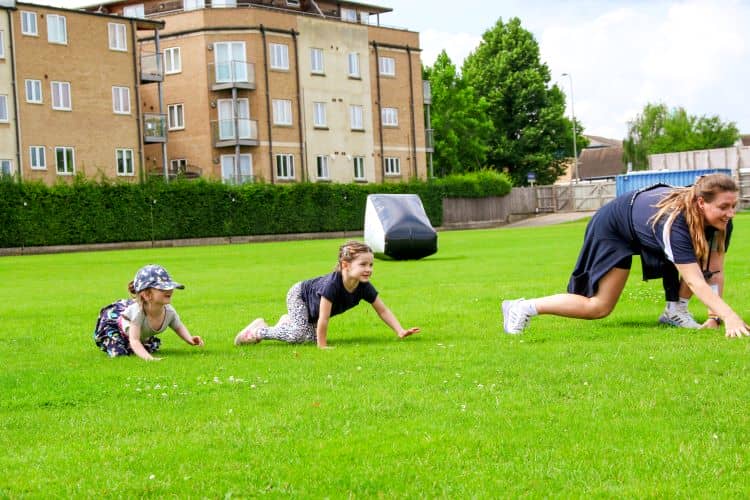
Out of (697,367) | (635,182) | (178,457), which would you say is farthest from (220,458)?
(635,182)

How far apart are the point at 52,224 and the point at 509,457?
5315cm

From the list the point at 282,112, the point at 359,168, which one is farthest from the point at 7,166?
the point at 359,168

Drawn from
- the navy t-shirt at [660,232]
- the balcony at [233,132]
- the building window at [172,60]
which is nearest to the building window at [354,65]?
the balcony at [233,132]

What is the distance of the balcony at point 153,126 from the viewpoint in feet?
222

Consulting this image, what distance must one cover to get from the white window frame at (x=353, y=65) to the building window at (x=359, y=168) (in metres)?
6.20

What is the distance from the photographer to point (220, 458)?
6.22 metres

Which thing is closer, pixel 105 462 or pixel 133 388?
pixel 105 462

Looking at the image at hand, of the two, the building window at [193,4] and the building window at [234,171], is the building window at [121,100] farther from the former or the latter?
the building window at [193,4]

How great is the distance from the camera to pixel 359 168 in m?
80.5

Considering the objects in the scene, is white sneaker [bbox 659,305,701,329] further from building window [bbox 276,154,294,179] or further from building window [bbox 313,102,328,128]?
building window [bbox 313,102,328,128]

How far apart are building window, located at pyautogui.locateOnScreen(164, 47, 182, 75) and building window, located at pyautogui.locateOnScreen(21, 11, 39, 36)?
506 inches

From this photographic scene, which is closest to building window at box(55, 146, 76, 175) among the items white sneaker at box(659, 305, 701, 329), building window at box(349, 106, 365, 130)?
building window at box(349, 106, 365, 130)

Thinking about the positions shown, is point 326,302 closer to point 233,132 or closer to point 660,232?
point 660,232

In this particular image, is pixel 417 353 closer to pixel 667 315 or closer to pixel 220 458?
pixel 667 315
